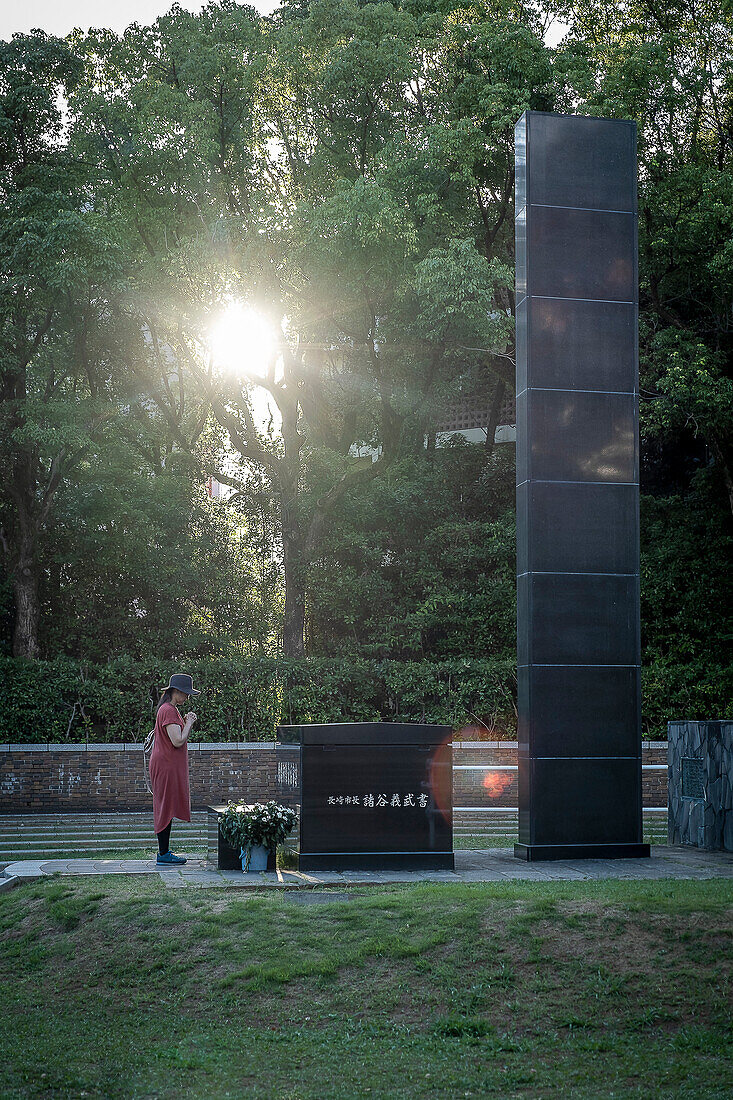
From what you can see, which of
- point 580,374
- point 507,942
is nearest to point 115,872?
point 507,942

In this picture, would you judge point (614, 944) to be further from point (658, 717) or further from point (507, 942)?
point (658, 717)

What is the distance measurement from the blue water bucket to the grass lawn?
1608 mm

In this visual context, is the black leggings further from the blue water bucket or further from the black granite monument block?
the black granite monument block

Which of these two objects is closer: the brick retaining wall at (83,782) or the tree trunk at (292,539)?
the brick retaining wall at (83,782)

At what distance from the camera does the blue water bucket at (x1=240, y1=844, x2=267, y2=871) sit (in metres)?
10.7

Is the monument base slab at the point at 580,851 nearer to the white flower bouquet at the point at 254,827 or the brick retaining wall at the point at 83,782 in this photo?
the white flower bouquet at the point at 254,827

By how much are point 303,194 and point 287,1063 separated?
64.9 ft

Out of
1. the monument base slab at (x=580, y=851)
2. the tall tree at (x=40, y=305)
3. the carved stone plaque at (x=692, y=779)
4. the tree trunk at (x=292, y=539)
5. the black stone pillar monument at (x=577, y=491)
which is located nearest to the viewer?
Answer: the monument base slab at (x=580, y=851)

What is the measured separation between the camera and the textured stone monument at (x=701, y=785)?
12.6m

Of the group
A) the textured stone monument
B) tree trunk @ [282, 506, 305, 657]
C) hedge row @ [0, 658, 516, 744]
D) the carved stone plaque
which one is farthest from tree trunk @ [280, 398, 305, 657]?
the carved stone plaque

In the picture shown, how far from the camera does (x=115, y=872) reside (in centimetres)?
1059

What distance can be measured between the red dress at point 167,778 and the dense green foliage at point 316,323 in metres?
8.66

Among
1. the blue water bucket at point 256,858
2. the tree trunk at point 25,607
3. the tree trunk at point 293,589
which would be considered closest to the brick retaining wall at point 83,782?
the tree trunk at point 25,607

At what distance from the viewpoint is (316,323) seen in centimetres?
2383
